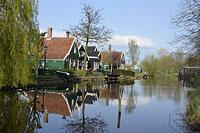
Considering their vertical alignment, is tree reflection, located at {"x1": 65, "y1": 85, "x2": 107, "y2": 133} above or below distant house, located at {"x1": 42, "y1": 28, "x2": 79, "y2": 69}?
below

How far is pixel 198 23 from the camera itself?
1861cm

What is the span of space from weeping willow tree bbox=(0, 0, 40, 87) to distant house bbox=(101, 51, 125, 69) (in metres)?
61.5

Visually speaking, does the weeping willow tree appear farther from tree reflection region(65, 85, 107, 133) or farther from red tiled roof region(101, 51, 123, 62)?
red tiled roof region(101, 51, 123, 62)

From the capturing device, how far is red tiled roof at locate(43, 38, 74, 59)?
200 feet

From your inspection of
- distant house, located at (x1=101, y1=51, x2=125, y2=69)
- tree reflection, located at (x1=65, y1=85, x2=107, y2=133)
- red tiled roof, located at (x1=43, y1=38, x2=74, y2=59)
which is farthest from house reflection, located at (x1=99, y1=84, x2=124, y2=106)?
distant house, located at (x1=101, y1=51, x2=125, y2=69)

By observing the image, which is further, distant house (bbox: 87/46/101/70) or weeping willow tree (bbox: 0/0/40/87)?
distant house (bbox: 87/46/101/70)

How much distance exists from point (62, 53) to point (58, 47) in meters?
2.06

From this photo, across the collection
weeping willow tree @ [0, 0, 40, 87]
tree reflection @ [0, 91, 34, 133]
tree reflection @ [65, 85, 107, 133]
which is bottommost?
tree reflection @ [65, 85, 107, 133]

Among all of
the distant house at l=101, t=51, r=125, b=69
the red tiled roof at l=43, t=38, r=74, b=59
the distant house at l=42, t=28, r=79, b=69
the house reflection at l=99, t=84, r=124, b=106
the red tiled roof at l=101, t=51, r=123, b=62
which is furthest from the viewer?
the red tiled roof at l=101, t=51, r=123, b=62

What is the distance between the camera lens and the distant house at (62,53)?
60.0m

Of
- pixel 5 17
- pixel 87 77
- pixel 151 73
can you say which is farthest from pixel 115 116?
pixel 151 73

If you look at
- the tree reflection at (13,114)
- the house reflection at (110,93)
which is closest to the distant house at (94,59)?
the house reflection at (110,93)

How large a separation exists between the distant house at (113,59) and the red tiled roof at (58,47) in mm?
23184

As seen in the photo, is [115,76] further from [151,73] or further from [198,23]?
[198,23]
